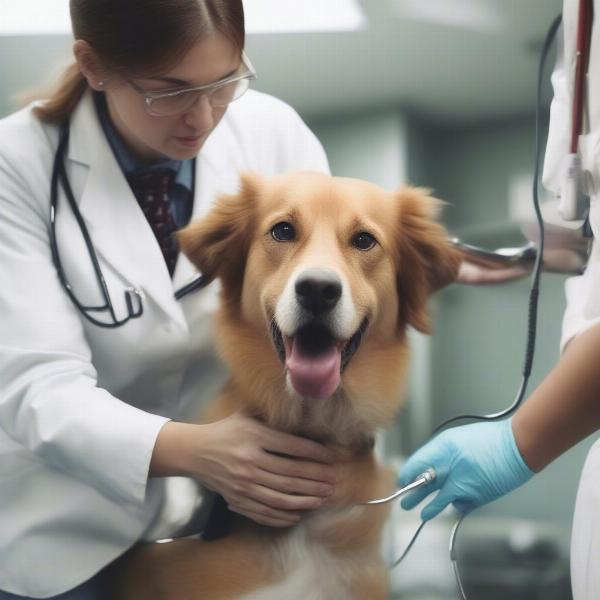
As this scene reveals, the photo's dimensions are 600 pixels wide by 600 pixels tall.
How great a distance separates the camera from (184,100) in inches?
39.6

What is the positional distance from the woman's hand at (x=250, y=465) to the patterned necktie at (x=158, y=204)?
275mm

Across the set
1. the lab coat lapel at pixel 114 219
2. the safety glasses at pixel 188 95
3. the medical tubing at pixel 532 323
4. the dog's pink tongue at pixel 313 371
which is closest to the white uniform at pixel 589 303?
the medical tubing at pixel 532 323

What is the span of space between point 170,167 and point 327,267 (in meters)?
0.35

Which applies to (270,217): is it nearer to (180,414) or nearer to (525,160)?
(180,414)

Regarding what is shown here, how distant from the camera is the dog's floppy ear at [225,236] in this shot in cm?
103

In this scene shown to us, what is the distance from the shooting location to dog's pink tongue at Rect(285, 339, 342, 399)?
35.1 inches

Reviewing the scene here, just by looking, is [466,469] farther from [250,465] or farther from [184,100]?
[184,100]

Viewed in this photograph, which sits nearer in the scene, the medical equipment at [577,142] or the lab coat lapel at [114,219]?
the medical equipment at [577,142]

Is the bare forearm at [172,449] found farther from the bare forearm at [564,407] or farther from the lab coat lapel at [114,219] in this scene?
the bare forearm at [564,407]

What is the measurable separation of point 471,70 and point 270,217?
52cm

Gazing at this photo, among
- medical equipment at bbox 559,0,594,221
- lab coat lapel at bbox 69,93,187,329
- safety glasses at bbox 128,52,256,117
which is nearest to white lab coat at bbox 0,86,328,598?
lab coat lapel at bbox 69,93,187,329

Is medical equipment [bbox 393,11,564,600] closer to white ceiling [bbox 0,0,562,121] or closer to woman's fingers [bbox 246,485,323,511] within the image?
white ceiling [bbox 0,0,562,121]

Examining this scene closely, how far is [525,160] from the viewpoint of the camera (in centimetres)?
128

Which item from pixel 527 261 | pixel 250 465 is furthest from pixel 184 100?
pixel 527 261
